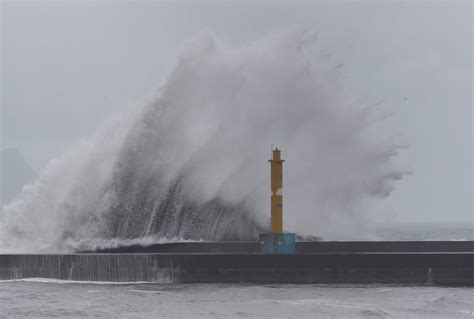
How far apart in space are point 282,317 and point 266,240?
216 inches

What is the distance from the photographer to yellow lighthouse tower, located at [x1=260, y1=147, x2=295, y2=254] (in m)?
22.0

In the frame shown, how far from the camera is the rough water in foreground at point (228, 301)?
56.2 ft

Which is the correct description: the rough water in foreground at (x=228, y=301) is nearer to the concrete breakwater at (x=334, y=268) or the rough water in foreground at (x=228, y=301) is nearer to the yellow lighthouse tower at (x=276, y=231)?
the concrete breakwater at (x=334, y=268)

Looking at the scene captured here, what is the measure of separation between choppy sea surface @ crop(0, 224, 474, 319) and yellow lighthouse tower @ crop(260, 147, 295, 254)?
5.53 feet

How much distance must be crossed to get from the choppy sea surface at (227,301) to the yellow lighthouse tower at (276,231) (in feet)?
5.53

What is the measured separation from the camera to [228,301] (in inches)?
725

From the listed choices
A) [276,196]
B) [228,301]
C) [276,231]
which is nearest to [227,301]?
[228,301]

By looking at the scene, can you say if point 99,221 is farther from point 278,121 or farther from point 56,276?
point 278,121

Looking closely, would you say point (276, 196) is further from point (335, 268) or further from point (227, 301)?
point (227, 301)

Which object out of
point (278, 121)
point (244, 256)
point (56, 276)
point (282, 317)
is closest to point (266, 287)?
point (244, 256)

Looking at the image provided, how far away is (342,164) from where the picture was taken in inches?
1123

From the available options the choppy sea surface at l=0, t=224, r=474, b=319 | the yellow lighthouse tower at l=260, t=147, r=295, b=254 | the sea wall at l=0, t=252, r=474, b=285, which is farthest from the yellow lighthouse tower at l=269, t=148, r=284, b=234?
the choppy sea surface at l=0, t=224, r=474, b=319

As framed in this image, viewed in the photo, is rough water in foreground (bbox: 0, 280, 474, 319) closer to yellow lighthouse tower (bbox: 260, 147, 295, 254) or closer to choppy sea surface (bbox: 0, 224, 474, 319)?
choppy sea surface (bbox: 0, 224, 474, 319)

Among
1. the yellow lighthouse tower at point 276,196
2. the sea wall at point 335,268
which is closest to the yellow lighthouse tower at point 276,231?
the yellow lighthouse tower at point 276,196
